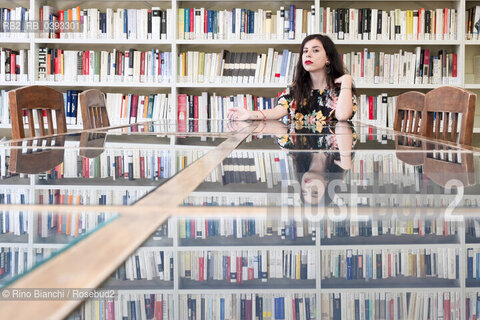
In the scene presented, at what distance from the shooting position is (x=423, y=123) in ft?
6.10

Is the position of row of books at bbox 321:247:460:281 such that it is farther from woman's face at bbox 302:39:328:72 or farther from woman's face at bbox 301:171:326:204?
woman's face at bbox 302:39:328:72

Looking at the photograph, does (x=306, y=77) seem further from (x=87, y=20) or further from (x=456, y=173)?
(x=456, y=173)

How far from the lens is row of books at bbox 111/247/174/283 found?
264mm

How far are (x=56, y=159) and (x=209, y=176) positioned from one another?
0.29m

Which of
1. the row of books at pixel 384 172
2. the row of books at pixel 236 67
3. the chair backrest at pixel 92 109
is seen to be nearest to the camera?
the row of books at pixel 384 172

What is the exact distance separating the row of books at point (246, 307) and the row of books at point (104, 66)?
10.4ft

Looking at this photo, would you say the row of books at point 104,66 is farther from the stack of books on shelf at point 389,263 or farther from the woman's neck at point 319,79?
the stack of books on shelf at point 389,263

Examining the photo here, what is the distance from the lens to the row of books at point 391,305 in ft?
0.86

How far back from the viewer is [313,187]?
50cm

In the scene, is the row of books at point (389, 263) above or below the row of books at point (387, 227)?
below

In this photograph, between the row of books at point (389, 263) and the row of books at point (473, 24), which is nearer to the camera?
the row of books at point (389, 263)

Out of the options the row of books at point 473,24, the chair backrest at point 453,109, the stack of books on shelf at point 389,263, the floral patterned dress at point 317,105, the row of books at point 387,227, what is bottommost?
the stack of books on shelf at point 389,263

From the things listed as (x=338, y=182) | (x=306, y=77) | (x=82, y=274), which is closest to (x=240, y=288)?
(x=82, y=274)

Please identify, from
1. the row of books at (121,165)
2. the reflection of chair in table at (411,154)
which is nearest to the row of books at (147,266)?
→ the row of books at (121,165)
